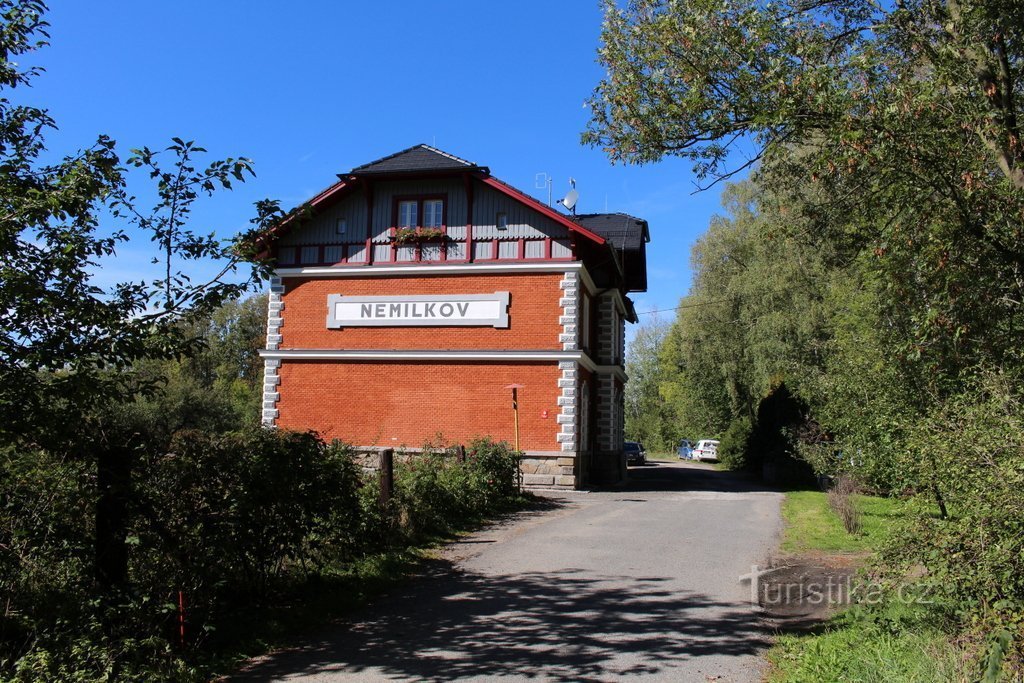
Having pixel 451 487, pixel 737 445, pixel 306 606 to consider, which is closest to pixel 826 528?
pixel 451 487

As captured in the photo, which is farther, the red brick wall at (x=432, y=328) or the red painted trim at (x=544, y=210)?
the red brick wall at (x=432, y=328)

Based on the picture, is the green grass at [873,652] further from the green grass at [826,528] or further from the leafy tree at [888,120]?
the leafy tree at [888,120]

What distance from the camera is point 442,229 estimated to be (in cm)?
2362

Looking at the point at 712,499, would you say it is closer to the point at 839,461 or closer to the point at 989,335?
the point at 839,461

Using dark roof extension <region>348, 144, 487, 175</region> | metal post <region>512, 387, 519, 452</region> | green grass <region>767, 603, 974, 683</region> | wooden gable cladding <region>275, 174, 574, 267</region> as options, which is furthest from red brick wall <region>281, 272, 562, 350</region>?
green grass <region>767, 603, 974, 683</region>

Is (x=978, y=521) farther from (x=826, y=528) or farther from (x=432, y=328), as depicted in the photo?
(x=432, y=328)

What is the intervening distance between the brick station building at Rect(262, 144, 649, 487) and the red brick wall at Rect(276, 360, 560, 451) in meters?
0.04

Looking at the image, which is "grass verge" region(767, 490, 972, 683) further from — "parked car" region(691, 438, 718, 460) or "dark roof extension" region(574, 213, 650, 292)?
"parked car" region(691, 438, 718, 460)

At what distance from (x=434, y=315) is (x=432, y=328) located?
0.41 meters

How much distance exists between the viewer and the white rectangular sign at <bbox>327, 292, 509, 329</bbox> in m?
23.1

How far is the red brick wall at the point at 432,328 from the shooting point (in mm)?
22828

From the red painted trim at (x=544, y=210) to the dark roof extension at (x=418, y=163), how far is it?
2.16ft

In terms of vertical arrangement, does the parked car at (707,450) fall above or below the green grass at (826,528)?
above

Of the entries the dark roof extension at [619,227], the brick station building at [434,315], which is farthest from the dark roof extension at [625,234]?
the brick station building at [434,315]
